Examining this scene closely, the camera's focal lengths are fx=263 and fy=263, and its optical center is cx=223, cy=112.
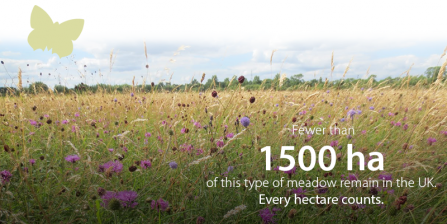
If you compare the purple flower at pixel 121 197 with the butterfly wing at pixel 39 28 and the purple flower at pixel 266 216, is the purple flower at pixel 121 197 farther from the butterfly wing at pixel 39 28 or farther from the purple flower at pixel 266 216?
the butterfly wing at pixel 39 28

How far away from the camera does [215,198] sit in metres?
1.50

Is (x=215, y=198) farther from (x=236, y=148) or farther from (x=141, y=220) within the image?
(x=236, y=148)

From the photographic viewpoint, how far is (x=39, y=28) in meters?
3.46

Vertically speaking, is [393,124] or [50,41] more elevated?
[50,41]

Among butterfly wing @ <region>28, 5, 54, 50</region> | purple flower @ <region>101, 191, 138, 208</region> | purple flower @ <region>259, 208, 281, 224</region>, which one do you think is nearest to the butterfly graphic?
butterfly wing @ <region>28, 5, 54, 50</region>

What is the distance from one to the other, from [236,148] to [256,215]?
1.13m

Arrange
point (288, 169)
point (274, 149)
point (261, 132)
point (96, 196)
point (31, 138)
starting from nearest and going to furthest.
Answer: point (96, 196)
point (288, 169)
point (274, 149)
point (31, 138)
point (261, 132)

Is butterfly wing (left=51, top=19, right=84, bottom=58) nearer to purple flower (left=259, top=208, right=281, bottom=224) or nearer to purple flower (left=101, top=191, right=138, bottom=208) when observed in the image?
purple flower (left=101, top=191, right=138, bottom=208)

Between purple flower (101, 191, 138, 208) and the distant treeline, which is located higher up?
the distant treeline

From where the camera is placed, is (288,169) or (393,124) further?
(393,124)

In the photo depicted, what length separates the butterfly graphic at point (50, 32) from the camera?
3.29 m

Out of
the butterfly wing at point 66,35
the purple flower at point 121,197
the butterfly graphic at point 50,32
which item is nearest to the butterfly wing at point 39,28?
the butterfly graphic at point 50,32

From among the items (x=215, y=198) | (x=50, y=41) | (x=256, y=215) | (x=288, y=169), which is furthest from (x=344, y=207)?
(x=50, y=41)

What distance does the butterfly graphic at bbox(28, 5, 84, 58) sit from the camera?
129 inches
